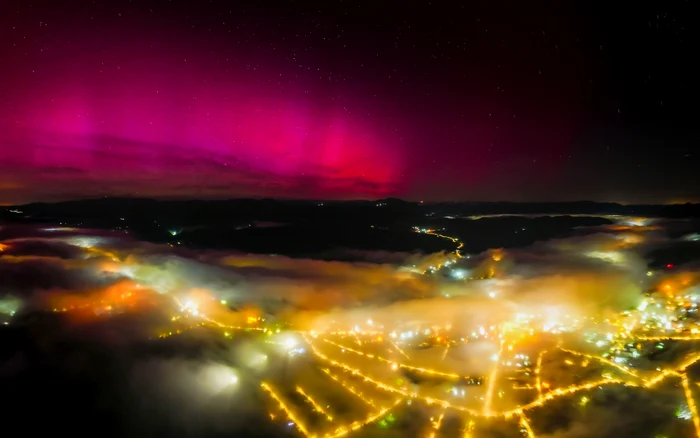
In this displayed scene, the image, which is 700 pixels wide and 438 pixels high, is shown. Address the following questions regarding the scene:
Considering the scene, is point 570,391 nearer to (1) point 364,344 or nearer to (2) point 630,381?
(2) point 630,381

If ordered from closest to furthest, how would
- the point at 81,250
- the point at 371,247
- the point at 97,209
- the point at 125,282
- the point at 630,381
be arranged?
the point at 630,381 → the point at 125,282 → the point at 81,250 → the point at 371,247 → the point at 97,209

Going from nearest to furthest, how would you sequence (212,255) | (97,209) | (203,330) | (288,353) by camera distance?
1. (288,353)
2. (203,330)
3. (212,255)
4. (97,209)

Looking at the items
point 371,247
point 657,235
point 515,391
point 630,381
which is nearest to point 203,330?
point 515,391

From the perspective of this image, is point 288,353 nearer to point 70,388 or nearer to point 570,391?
point 70,388

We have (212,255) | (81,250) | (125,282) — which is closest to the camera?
(125,282)

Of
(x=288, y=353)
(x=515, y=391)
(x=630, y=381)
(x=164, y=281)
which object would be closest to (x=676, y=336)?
(x=630, y=381)

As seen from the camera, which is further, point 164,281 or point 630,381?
point 164,281

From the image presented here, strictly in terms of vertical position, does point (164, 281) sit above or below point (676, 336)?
below

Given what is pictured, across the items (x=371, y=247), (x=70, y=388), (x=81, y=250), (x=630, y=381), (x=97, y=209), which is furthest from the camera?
(x=97, y=209)

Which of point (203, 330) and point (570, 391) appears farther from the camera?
point (203, 330)
